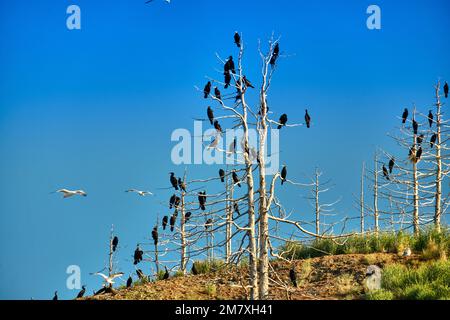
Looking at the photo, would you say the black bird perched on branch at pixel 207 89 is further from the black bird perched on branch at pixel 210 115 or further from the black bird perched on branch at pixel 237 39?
the black bird perched on branch at pixel 237 39

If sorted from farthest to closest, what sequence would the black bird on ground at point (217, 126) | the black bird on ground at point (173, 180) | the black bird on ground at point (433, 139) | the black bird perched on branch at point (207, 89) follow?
the black bird on ground at point (433, 139) < the black bird on ground at point (173, 180) < the black bird on ground at point (217, 126) < the black bird perched on branch at point (207, 89)

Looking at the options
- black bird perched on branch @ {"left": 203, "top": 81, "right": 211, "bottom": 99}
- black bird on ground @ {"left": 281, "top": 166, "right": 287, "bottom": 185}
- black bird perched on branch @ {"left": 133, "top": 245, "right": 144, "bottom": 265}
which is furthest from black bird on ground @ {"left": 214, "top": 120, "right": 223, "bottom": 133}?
black bird perched on branch @ {"left": 133, "top": 245, "right": 144, "bottom": 265}

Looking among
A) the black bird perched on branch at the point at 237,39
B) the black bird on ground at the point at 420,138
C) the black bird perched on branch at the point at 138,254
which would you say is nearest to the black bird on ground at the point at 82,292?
the black bird perched on branch at the point at 138,254

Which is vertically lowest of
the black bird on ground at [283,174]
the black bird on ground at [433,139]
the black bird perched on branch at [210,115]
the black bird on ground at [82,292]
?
the black bird on ground at [82,292]

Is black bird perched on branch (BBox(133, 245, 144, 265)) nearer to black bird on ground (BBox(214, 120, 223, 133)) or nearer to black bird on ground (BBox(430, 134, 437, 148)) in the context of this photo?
black bird on ground (BBox(214, 120, 223, 133))

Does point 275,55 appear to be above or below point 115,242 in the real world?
above

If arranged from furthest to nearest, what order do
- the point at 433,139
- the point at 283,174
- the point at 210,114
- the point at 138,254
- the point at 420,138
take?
the point at 433,139, the point at 420,138, the point at 138,254, the point at 283,174, the point at 210,114

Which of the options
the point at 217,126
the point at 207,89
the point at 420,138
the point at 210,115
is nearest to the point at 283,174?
the point at 217,126

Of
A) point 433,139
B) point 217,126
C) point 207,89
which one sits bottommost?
point 433,139

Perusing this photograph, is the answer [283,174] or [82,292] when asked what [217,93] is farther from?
[82,292]

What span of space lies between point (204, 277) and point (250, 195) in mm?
5476

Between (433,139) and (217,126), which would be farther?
(433,139)
